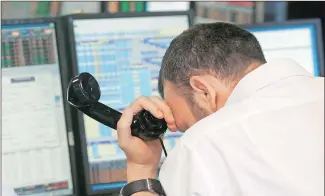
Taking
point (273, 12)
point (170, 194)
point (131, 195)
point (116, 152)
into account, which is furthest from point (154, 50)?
point (273, 12)

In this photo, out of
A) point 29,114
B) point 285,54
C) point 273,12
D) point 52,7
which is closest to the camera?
point 29,114

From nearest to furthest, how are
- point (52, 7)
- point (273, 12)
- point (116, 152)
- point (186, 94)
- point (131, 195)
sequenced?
point (186, 94)
point (131, 195)
point (116, 152)
point (52, 7)
point (273, 12)

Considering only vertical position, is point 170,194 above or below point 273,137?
below

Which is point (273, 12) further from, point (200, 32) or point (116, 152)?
point (200, 32)

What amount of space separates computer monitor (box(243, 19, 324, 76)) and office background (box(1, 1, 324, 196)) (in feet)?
0.87

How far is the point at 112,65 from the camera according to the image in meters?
1.64

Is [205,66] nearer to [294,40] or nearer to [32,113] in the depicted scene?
[32,113]

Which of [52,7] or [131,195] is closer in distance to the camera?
[131,195]

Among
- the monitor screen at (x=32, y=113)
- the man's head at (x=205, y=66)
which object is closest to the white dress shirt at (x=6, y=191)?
the monitor screen at (x=32, y=113)

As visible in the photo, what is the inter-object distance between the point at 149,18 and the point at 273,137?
0.86m

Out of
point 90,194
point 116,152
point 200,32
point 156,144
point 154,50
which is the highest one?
point 200,32

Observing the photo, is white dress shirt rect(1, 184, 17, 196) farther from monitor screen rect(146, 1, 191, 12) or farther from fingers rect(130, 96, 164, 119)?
monitor screen rect(146, 1, 191, 12)

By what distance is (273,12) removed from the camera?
10.0 feet

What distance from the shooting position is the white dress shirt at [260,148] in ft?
2.93
